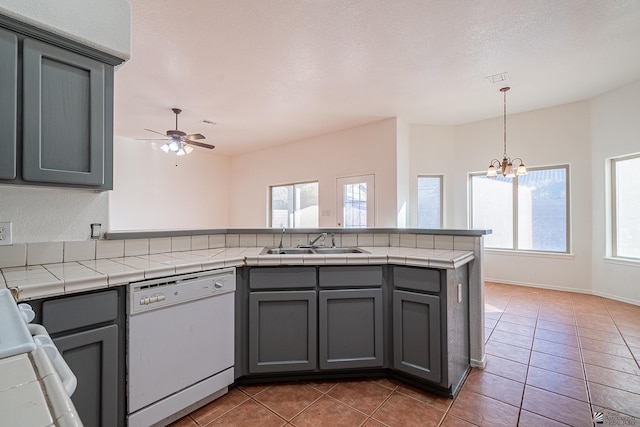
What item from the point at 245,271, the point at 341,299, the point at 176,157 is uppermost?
the point at 176,157

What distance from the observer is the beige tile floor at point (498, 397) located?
1600mm

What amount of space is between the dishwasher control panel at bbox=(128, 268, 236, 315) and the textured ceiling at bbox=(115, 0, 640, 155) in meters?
2.03

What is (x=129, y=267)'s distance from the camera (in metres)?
1.47

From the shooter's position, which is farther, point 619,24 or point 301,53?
point 301,53

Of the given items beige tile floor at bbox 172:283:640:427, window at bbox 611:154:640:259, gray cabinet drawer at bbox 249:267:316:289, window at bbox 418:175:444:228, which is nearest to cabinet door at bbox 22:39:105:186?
gray cabinet drawer at bbox 249:267:316:289

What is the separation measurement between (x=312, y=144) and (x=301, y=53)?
293cm

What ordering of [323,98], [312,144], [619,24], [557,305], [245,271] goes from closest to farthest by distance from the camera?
1. [245,271]
2. [619,24]
3. [557,305]
4. [323,98]
5. [312,144]

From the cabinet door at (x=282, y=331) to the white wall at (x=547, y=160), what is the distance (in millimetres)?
4255

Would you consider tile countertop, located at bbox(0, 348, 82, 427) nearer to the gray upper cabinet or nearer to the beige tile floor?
the gray upper cabinet

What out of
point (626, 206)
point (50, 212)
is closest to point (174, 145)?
point (50, 212)

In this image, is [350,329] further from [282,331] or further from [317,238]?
[317,238]

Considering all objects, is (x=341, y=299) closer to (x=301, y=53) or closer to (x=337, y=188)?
(x=301, y=53)

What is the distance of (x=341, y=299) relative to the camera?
1.92 metres

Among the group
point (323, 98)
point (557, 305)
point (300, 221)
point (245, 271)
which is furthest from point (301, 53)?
point (557, 305)
